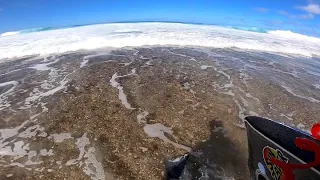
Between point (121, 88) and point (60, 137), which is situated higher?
point (121, 88)

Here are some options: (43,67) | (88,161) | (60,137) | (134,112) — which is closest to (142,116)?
(134,112)

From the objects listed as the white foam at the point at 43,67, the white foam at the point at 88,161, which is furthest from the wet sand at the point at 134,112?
the white foam at the point at 43,67

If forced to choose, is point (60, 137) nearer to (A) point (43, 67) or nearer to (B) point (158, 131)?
(B) point (158, 131)

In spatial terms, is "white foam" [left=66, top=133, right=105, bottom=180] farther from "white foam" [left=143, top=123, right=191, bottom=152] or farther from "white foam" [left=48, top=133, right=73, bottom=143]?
"white foam" [left=143, top=123, right=191, bottom=152]

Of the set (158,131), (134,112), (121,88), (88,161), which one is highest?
(121,88)

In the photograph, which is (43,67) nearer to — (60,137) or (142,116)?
(60,137)

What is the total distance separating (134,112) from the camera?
446 inches

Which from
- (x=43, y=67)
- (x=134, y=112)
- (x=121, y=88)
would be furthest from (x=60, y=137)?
(x=43, y=67)

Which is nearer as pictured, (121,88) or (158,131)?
(158,131)

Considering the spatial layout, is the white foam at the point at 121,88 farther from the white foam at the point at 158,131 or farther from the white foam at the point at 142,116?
the white foam at the point at 158,131

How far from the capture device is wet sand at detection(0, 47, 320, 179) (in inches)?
318

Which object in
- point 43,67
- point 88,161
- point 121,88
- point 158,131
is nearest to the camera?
point 88,161

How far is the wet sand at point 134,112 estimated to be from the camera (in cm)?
807

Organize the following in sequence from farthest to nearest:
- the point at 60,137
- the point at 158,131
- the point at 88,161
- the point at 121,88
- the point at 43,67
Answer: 1. the point at 43,67
2. the point at 121,88
3. the point at 158,131
4. the point at 60,137
5. the point at 88,161
